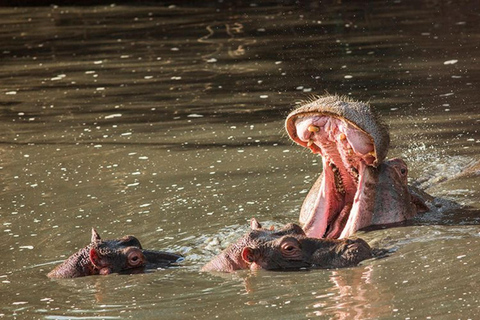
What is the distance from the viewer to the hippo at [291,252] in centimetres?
639

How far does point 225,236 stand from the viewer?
7402 mm

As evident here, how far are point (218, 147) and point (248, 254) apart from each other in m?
3.51

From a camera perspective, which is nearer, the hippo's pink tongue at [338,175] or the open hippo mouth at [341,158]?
the open hippo mouth at [341,158]

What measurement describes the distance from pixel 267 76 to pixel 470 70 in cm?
228

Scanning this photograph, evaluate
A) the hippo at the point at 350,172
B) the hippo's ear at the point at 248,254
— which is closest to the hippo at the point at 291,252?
the hippo's ear at the point at 248,254

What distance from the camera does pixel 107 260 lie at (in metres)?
6.79

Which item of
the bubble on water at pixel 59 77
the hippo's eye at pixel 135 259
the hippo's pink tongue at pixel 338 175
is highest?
the bubble on water at pixel 59 77

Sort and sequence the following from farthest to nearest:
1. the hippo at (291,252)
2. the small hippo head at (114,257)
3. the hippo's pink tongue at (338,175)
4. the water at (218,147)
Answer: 1. the hippo's pink tongue at (338,175)
2. the small hippo head at (114,257)
3. the hippo at (291,252)
4. the water at (218,147)

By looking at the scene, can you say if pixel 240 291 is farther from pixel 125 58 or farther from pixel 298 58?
pixel 125 58

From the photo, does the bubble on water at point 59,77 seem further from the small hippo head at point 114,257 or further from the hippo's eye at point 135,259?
the hippo's eye at point 135,259

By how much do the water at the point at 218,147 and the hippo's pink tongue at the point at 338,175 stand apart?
0.91 ft

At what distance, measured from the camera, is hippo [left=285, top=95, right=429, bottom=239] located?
268 inches

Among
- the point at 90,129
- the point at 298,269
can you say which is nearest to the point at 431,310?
the point at 298,269

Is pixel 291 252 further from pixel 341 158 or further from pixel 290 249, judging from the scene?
pixel 341 158
